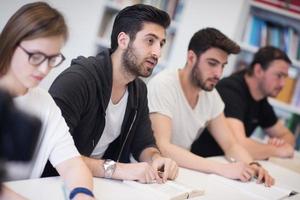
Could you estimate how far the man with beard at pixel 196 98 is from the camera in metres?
1.99

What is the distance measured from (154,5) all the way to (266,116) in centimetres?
115

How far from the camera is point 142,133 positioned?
176 centimetres

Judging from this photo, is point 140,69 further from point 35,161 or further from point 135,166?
point 35,161

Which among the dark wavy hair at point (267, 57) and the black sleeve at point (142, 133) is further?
the dark wavy hair at point (267, 57)

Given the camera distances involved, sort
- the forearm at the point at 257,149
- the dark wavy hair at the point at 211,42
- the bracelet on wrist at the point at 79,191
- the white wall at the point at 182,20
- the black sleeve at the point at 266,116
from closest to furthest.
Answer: the bracelet on wrist at the point at 79,191, the dark wavy hair at the point at 211,42, the forearm at the point at 257,149, the black sleeve at the point at 266,116, the white wall at the point at 182,20

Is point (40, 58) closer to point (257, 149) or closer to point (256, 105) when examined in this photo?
point (257, 149)

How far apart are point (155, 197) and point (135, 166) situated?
0.19 metres

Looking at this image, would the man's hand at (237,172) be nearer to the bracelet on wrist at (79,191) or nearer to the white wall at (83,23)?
the bracelet on wrist at (79,191)

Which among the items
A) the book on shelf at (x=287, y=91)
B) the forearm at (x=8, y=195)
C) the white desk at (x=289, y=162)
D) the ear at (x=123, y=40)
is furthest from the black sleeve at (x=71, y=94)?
the book on shelf at (x=287, y=91)

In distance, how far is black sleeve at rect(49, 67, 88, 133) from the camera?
1.38 m

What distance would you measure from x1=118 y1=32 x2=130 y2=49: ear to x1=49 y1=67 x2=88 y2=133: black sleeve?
10.5 inches

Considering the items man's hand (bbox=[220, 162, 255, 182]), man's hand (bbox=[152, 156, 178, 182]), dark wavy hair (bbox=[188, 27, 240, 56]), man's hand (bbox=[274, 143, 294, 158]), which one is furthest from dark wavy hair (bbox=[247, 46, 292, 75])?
man's hand (bbox=[152, 156, 178, 182])

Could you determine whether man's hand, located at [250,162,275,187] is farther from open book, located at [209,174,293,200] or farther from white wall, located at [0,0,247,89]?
white wall, located at [0,0,247,89]

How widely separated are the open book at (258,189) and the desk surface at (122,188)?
3cm
